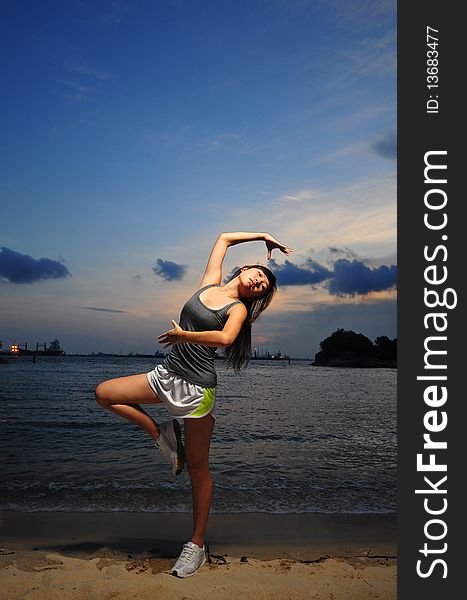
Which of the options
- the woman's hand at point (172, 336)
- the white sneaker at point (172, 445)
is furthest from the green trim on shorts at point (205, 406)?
the woman's hand at point (172, 336)

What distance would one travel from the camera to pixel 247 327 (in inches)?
182

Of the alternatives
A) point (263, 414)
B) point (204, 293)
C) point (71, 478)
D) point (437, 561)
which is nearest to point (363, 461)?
point (71, 478)

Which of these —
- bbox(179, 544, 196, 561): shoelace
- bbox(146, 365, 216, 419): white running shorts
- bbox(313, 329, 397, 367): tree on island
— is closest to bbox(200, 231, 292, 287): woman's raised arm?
bbox(146, 365, 216, 419): white running shorts

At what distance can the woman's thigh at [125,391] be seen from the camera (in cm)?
427

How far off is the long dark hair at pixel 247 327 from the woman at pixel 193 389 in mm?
28

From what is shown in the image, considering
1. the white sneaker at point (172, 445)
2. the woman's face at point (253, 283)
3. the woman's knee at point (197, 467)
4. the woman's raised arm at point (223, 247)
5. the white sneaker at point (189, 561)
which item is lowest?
the white sneaker at point (189, 561)

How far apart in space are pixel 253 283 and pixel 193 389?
3.45 feet

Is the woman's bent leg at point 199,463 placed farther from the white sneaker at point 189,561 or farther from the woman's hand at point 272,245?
the woman's hand at point 272,245

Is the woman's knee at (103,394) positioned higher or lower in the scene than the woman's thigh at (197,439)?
higher

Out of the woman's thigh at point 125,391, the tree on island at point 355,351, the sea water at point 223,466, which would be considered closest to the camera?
the woman's thigh at point 125,391

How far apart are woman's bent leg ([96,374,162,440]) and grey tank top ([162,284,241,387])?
0.90 feet

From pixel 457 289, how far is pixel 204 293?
2.10m

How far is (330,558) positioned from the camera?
469cm

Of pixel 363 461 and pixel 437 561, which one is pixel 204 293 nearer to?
pixel 437 561
